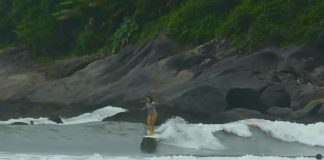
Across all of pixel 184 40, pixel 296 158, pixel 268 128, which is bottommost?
pixel 296 158

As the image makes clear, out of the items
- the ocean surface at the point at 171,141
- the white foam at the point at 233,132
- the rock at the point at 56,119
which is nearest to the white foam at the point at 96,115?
the rock at the point at 56,119

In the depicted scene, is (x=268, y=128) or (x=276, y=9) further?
(x=276, y=9)

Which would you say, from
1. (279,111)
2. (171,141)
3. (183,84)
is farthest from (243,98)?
(171,141)

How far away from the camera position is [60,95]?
3628 cm

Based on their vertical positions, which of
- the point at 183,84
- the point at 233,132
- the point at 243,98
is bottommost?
the point at 233,132

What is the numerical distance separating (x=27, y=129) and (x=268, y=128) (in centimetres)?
801

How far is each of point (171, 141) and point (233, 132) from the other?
91.9 inches

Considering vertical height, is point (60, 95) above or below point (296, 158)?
above

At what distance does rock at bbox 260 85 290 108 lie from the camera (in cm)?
2855

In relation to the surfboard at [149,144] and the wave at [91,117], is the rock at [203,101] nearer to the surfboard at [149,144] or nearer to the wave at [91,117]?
the wave at [91,117]

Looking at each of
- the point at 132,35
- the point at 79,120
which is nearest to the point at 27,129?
the point at 79,120

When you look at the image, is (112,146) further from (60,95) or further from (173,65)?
(60,95)

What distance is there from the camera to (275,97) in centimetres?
2866

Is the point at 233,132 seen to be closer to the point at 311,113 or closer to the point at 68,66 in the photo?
the point at 311,113
